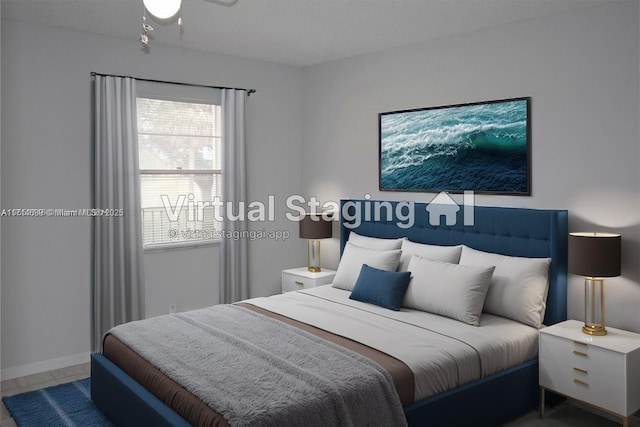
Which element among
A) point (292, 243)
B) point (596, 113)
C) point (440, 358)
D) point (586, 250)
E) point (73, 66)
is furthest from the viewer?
point (292, 243)

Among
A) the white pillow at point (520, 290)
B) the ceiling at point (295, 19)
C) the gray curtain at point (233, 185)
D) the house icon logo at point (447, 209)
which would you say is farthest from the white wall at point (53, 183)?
the white pillow at point (520, 290)

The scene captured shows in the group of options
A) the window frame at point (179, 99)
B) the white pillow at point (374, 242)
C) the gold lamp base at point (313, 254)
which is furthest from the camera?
the gold lamp base at point (313, 254)

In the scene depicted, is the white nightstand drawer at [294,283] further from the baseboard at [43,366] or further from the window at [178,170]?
the baseboard at [43,366]

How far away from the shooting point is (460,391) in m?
3.01

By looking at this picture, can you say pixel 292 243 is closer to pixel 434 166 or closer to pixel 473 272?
pixel 434 166

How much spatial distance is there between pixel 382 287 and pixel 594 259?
1.38m

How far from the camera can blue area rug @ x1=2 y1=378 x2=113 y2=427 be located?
339 centimetres

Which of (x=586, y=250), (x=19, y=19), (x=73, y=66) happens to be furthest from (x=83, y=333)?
(x=586, y=250)

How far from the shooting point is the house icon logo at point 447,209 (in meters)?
4.21

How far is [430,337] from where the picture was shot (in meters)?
3.27

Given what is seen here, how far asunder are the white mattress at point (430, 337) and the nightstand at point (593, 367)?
0.54 feet

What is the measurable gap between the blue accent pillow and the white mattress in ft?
0.19

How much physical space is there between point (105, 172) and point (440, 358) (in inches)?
117

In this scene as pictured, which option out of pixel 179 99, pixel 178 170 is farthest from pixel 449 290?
pixel 179 99
